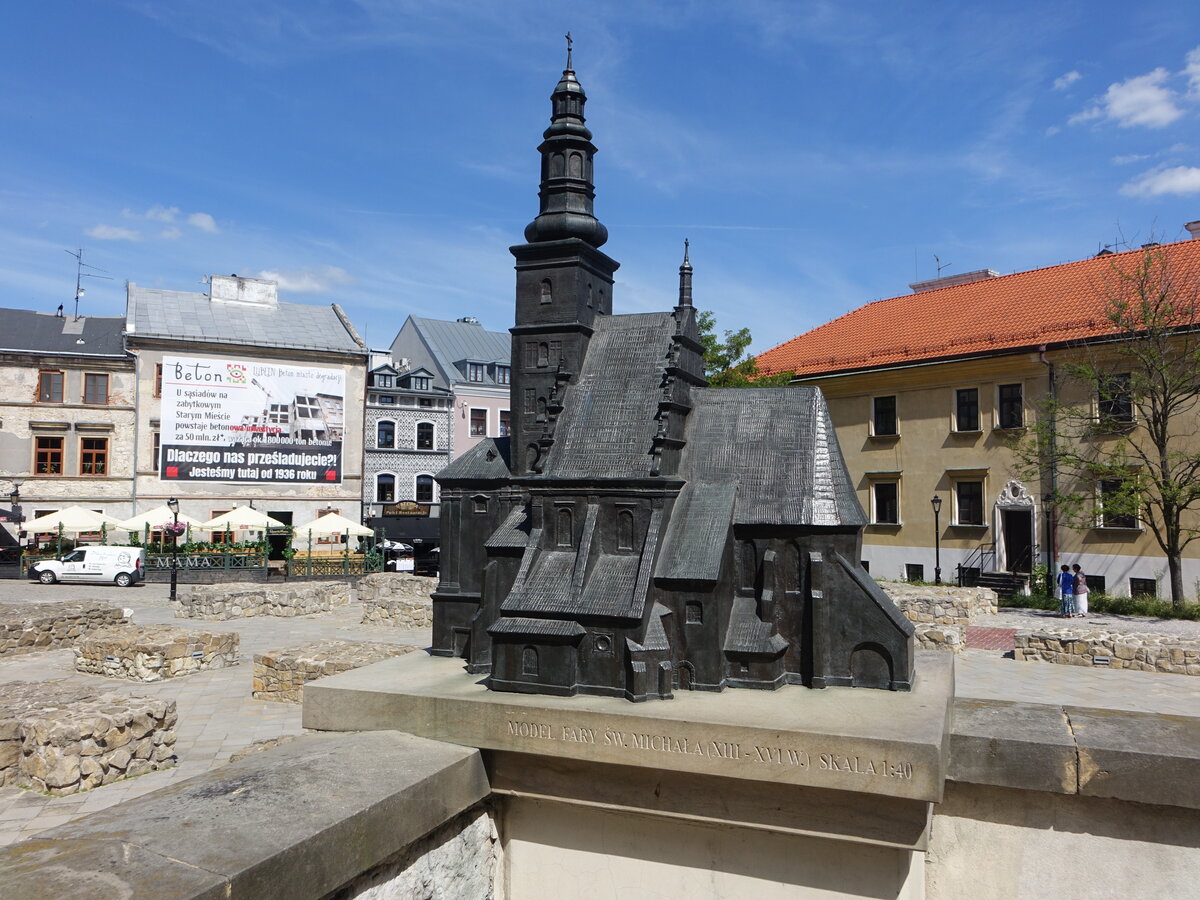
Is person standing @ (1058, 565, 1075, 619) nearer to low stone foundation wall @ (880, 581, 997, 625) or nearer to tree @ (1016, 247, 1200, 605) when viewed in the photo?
low stone foundation wall @ (880, 581, 997, 625)

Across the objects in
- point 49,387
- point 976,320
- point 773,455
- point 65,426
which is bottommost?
point 773,455

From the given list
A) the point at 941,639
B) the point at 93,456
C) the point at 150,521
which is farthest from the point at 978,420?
the point at 93,456

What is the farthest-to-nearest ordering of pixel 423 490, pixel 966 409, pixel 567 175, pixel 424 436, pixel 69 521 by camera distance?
pixel 424 436 → pixel 423 490 → pixel 69 521 → pixel 966 409 → pixel 567 175

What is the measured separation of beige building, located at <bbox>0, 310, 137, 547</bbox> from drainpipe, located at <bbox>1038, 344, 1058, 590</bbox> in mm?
42390

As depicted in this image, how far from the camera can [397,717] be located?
659 centimetres

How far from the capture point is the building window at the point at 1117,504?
2730cm

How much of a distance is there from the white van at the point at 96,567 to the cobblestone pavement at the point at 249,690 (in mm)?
10616

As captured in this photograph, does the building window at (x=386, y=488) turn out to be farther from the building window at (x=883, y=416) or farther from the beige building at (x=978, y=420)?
the building window at (x=883, y=416)

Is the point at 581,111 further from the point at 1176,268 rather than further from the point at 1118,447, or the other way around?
the point at 1176,268

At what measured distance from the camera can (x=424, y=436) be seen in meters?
54.3

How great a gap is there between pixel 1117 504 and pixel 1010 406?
6.37 meters

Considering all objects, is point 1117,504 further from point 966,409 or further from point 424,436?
point 424,436

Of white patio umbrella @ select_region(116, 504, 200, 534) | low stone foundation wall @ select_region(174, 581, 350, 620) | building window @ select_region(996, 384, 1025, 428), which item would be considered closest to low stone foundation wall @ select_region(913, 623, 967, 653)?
building window @ select_region(996, 384, 1025, 428)

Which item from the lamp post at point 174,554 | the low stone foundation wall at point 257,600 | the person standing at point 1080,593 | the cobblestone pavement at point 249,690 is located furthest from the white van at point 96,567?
the person standing at point 1080,593
